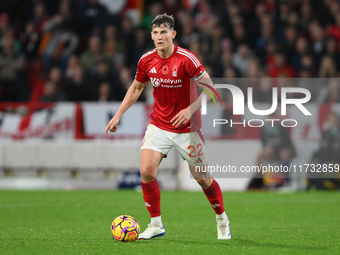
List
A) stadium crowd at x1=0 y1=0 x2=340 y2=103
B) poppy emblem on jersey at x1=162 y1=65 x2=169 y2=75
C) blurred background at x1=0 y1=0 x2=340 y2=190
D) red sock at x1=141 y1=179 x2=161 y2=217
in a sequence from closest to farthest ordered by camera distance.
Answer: poppy emblem on jersey at x1=162 y1=65 x2=169 y2=75
red sock at x1=141 y1=179 x2=161 y2=217
blurred background at x1=0 y1=0 x2=340 y2=190
stadium crowd at x1=0 y1=0 x2=340 y2=103

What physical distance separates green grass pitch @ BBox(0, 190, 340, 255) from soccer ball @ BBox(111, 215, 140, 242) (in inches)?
3.8

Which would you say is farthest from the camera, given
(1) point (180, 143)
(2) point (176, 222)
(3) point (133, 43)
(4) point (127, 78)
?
(3) point (133, 43)

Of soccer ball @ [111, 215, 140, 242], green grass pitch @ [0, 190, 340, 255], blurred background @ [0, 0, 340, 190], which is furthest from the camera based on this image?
blurred background @ [0, 0, 340, 190]

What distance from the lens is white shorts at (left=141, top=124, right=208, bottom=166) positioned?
7.18 metres

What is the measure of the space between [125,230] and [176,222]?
6.96 feet

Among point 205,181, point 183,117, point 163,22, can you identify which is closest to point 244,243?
point 205,181

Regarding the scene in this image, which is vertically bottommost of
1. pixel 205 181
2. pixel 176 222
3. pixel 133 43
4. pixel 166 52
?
pixel 176 222

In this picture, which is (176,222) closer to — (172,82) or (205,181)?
(205,181)

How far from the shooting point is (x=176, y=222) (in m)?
8.94

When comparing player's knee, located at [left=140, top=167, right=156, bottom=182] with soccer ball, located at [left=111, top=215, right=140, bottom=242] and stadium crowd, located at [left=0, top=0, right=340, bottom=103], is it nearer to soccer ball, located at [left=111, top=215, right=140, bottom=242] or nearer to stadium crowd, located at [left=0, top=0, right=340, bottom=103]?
soccer ball, located at [left=111, top=215, right=140, bottom=242]

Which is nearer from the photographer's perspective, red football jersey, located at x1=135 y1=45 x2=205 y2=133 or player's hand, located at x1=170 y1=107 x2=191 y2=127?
player's hand, located at x1=170 y1=107 x2=191 y2=127

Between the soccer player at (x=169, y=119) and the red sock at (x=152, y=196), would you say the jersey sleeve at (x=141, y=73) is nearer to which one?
the soccer player at (x=169, y=119)

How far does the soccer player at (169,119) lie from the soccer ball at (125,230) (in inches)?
8.9

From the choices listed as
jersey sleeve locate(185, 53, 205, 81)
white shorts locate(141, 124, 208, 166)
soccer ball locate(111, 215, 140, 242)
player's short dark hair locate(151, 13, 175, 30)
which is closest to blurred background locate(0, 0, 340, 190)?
white shorts locate(141, 124, 208, 166)
